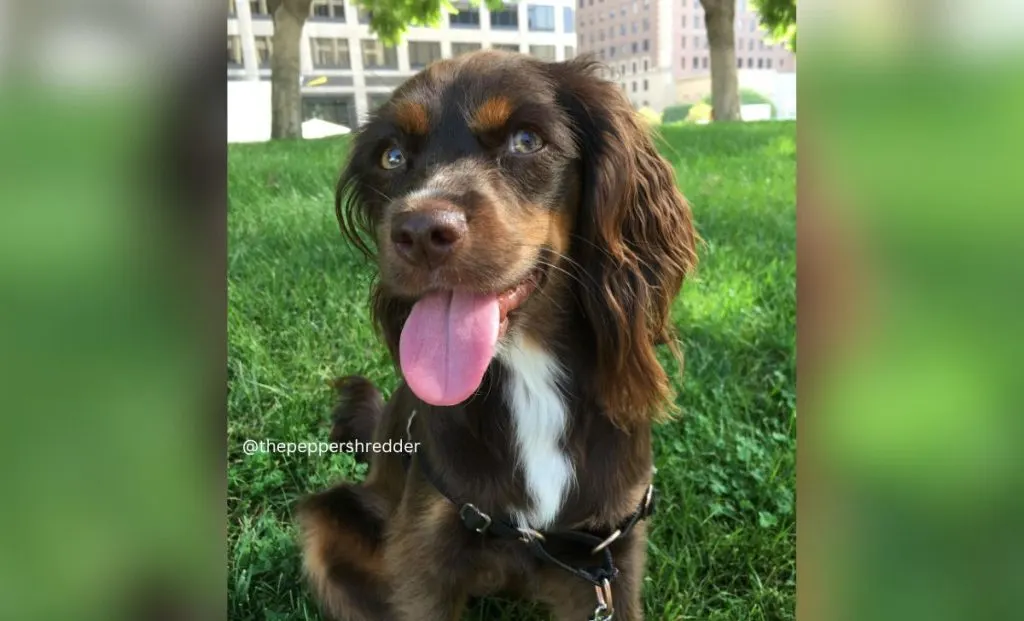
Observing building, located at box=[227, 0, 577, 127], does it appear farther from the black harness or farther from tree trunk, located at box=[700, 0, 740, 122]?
the black harness

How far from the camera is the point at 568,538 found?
165 centimetres

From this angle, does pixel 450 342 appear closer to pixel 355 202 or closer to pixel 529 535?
pixel 529 535

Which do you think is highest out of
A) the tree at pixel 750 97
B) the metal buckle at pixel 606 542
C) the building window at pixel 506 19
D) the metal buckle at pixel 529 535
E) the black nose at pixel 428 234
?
the building window at pixel 506 19

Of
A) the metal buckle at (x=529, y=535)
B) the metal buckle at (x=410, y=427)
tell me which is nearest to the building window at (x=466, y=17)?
the metal buckle at (x=410, y=427)

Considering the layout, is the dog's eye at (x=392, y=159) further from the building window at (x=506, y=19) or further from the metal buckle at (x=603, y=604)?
the metal buckle at (x=603, y=604)

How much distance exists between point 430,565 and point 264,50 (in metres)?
1.32

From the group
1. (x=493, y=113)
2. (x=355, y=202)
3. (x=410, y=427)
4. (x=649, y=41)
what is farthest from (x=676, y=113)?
(x=410, y=427)

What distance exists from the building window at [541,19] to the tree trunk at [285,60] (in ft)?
1.89

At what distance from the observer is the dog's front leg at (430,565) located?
64.9 inches
